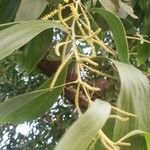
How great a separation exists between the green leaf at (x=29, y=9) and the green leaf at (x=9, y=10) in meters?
0.20

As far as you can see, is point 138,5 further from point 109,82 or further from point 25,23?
point 25,23

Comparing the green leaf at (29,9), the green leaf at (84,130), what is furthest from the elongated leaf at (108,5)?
the green leaf at (84,130)

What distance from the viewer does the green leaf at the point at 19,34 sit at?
68cm

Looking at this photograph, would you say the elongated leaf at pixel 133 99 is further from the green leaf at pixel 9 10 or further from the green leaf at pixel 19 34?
the green leaf at pixel 9 10

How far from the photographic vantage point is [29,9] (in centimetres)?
96

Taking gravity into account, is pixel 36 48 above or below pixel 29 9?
below

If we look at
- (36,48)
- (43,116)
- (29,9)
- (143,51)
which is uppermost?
(29,9)

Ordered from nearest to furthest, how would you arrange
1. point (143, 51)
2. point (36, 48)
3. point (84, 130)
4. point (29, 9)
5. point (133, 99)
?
1. point (84, 130)
2. point (133, 99)
3. point (29, 9)
4. point (36, 48)
5. point (143, 51)

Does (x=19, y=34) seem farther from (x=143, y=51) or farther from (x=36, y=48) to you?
(x=143, y=51)

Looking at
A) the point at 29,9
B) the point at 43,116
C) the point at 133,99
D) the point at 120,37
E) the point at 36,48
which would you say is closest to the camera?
the point at 133,99

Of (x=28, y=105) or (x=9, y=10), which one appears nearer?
(x=28, y=105)

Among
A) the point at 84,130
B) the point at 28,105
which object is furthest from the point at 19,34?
the point at 84,130

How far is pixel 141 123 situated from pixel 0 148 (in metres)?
2.68

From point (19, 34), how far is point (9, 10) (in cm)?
48
